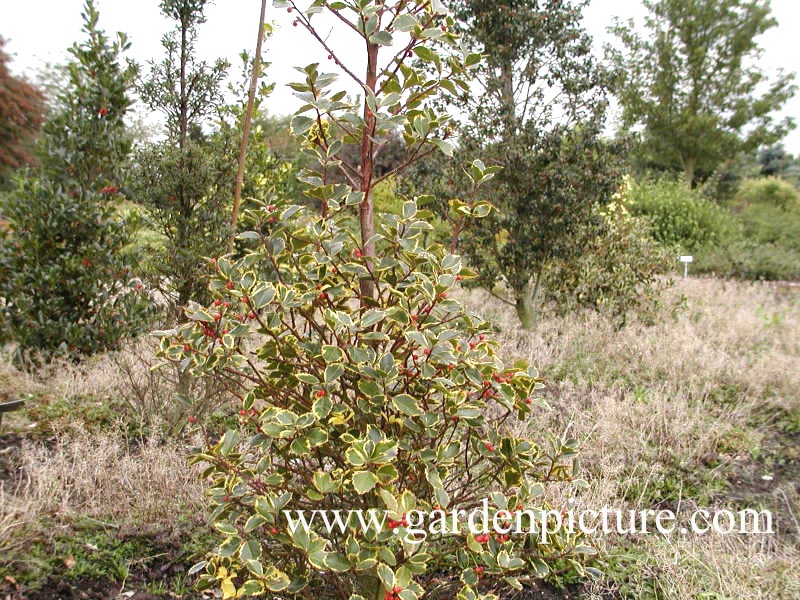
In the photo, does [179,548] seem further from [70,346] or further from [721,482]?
[721,482]

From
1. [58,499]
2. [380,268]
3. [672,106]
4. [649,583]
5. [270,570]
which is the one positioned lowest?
[649,583]

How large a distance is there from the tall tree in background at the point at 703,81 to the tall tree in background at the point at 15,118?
2100 centimetres

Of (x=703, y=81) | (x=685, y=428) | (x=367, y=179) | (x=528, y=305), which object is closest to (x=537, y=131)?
(x=528, y=305)

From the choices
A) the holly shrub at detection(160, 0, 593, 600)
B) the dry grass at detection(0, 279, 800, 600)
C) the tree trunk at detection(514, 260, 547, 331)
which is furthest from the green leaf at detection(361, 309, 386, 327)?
the tree trunk at detection(514, 260, 547, 331)

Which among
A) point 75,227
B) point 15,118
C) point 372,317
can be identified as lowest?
point 372,317

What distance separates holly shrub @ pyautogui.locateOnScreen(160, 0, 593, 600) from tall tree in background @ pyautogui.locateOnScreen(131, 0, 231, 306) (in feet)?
8.11

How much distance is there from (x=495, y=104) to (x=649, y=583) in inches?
181

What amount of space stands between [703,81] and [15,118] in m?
24.2

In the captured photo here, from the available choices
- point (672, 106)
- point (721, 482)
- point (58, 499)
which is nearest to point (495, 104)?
point (721, 482)

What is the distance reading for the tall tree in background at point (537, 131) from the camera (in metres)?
5.67

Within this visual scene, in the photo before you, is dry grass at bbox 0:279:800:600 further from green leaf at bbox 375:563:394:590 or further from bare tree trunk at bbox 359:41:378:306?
bare tree trunk at bbox 359:41:378:306

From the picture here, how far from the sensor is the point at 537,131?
18.8 feet

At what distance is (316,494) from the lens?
163 centimetres

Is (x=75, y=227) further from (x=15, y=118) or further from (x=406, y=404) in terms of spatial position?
(x=15, y=118)
